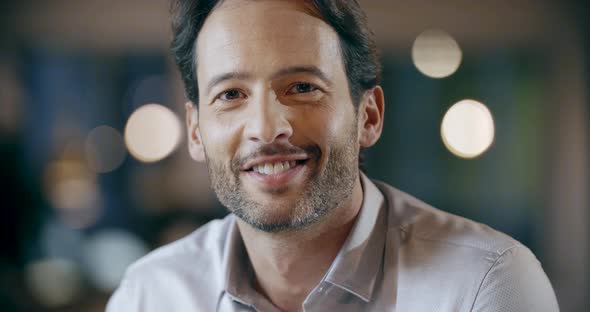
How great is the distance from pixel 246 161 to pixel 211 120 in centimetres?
13

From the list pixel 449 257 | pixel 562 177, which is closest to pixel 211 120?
pixel 449 257

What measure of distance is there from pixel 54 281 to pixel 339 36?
11.0 ft

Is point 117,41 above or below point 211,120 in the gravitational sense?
above

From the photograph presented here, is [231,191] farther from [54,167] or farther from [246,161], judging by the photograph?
[54,167]

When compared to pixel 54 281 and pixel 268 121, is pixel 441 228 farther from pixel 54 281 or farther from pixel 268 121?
pixel 54 281

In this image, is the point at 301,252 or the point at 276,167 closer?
the point at 276,167

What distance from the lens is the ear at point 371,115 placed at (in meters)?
1.29

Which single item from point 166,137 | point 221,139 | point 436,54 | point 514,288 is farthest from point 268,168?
point 166,137

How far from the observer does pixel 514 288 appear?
1.04 m

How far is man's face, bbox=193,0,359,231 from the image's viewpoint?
1.10 metres


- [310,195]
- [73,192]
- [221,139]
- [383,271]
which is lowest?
[73,192]

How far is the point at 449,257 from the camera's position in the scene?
112 centimetres

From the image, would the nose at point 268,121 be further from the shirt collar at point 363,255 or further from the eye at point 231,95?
the shirt collar at point 363,255

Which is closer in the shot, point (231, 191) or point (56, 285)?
point (231, 191)
